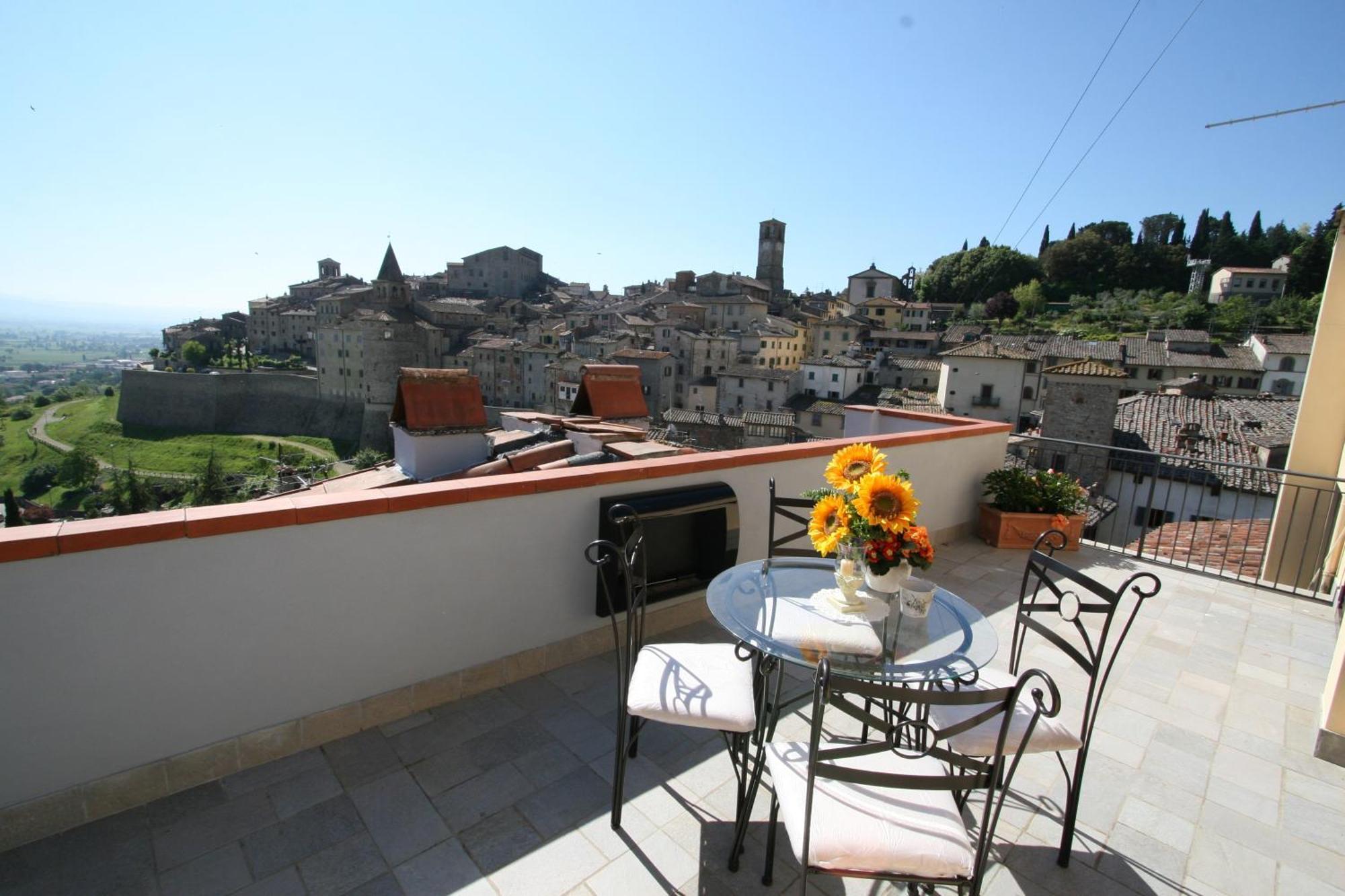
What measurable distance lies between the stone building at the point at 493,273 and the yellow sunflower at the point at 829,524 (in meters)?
68.1

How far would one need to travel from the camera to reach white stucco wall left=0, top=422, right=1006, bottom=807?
5.48ft

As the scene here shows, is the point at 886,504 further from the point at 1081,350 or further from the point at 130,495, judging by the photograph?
the point at 130,495

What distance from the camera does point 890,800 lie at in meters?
1.47

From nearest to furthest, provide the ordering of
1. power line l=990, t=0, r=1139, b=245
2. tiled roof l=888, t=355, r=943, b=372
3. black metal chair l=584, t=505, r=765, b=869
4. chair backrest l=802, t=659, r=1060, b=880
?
1. chair backrest l=802, t=659, r=1060, b=880
2. black metal chair l=584, t=505, r=765, b=869
3. power line l=990, t=0, r=1139, b=245
4. tiled roof l=888, t=355, r=943, b=372

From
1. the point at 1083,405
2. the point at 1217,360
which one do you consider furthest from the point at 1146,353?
the point at 1083,405

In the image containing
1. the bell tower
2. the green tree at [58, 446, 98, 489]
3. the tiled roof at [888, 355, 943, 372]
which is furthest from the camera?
the bell tower

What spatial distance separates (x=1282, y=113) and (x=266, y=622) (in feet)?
27.6

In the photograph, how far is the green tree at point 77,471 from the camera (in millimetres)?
33781

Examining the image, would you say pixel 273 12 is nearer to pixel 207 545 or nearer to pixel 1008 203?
pixel 207 545

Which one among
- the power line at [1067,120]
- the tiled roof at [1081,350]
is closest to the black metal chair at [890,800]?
the power line at [1067,120]

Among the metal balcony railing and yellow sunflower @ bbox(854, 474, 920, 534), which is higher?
yellow sunflower @ bbox(854, 474, 920, 534)

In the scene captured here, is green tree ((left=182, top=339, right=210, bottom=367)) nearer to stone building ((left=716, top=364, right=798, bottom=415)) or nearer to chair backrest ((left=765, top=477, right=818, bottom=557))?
stone building ((left=716, top=364, right=798, bottom=415))

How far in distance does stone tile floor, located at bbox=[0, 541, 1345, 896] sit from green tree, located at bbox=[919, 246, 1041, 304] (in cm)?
6267

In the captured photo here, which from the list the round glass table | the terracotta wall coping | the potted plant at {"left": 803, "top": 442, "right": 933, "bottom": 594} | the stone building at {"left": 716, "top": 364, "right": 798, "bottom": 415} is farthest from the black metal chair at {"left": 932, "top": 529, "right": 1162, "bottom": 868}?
the stone building at {"left": 716, "top": 364, "right": 798, "bottom": 415}
